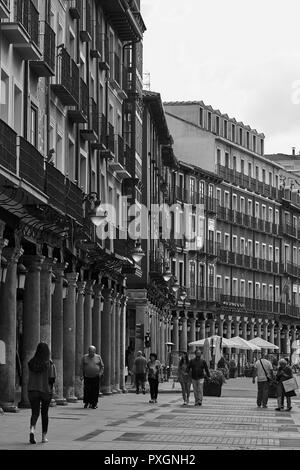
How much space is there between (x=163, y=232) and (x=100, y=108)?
129ft

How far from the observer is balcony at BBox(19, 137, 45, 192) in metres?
25.8

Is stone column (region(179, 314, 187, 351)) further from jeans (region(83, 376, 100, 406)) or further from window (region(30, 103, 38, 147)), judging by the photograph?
window (region(30, 103, 38, 147))

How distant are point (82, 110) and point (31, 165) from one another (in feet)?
36.8

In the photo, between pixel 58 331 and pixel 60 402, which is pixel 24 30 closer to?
pixel 58 331

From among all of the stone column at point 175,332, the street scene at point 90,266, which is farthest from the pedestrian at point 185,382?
the stone column at point 175,332

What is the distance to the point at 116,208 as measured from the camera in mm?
49250

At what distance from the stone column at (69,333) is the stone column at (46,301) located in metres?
4.43

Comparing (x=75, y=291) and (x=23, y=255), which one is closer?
(x=23, y=255)

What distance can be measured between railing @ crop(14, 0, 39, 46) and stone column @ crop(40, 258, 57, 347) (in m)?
6.27

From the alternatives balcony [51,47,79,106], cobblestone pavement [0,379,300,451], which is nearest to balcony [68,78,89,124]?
balcony [51,47,79,106]

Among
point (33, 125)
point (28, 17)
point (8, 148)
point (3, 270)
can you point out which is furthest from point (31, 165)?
point (33, 125)

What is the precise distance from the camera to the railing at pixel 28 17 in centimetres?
2666
